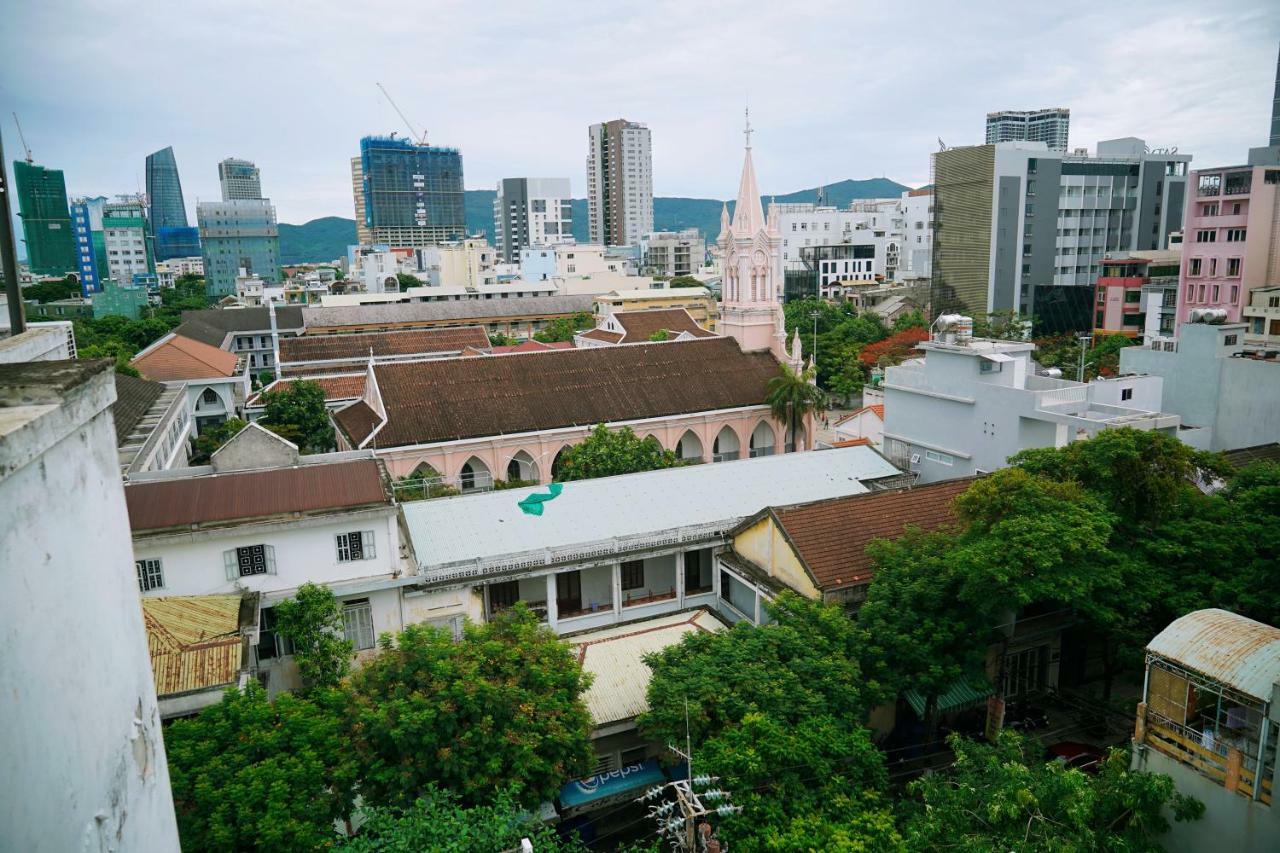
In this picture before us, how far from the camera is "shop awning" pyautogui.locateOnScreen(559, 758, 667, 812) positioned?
18062mm

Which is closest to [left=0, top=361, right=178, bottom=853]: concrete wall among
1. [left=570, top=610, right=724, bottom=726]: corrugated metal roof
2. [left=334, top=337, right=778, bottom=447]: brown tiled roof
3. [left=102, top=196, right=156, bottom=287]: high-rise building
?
[left=570, top=610, right=724, bottom=726]: corrugated metal roof

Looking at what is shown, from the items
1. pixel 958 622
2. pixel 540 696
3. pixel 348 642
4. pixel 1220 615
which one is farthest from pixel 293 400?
pixel 1220 615

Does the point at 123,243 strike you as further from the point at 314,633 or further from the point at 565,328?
the point at 314,633

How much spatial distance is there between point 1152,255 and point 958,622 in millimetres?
64502

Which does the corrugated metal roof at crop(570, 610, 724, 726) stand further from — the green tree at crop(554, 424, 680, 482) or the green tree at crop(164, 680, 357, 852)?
the green tree at crop(554, 424, 680, 482)

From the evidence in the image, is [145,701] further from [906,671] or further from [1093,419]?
[1093,419]

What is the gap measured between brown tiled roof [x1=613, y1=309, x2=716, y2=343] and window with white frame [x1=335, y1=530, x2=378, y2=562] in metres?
47.8

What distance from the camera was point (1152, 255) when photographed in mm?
69625

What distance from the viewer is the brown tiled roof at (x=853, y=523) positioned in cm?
2144

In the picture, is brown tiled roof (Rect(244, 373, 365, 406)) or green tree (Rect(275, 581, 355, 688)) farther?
brown tiled roof (Rect(244, 373, 365, 406))

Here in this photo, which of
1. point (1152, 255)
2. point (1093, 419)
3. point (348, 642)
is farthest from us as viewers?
point (1152, 255)

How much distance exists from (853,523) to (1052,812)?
10553 mm

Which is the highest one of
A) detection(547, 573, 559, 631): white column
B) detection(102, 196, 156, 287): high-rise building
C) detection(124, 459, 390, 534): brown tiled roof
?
detection(102, 196, 156, 287): high-rise building

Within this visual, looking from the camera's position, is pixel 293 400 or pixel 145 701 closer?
pixel 145 701
